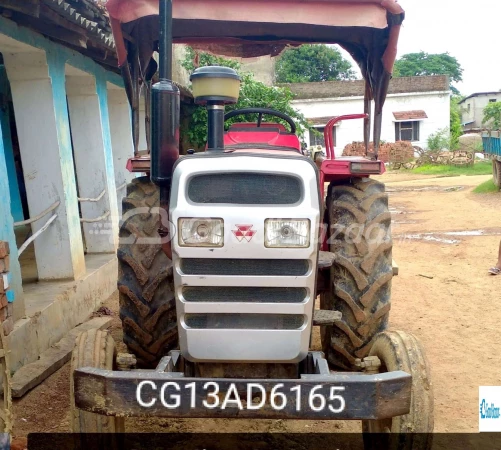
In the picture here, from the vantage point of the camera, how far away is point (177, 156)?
9.44 feet

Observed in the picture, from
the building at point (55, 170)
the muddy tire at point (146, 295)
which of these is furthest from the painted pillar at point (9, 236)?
the muddy tire at point (146, 295)

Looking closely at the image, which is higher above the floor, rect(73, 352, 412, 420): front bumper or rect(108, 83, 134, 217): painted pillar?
rect(108, 83, 134, 217): painted pillar

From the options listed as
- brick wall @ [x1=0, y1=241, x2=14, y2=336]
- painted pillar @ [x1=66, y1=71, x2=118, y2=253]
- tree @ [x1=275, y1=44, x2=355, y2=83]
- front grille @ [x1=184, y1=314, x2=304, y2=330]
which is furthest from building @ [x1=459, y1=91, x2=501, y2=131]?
front grille @ [x1=184, y1=314, x2=304, y2=330]

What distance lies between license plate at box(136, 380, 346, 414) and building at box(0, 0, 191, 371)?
225cm

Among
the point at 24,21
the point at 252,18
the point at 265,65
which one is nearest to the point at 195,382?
the point at 252,18

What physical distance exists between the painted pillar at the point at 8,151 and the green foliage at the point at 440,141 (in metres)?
26.3

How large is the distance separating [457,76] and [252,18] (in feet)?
186

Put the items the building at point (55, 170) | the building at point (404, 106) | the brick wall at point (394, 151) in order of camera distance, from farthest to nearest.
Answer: the building at point (404, 106), the brick wall at point (394, 151), the building at point (55, 170)

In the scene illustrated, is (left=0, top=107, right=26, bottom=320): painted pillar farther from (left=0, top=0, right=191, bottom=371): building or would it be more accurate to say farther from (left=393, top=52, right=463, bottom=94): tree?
(left=393, top=52, right=463, bottom=94): tree

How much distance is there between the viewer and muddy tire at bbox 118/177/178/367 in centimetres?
368

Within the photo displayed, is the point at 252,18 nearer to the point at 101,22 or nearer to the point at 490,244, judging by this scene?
the point at 101,22

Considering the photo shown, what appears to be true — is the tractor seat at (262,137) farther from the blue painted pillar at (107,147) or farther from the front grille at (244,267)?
the blue painted pillar at (107,147)

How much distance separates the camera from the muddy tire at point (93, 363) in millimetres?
2936

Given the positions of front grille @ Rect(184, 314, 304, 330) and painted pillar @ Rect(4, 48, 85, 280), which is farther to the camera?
painted pillar @ Rect(4, 48, 85, 280)
